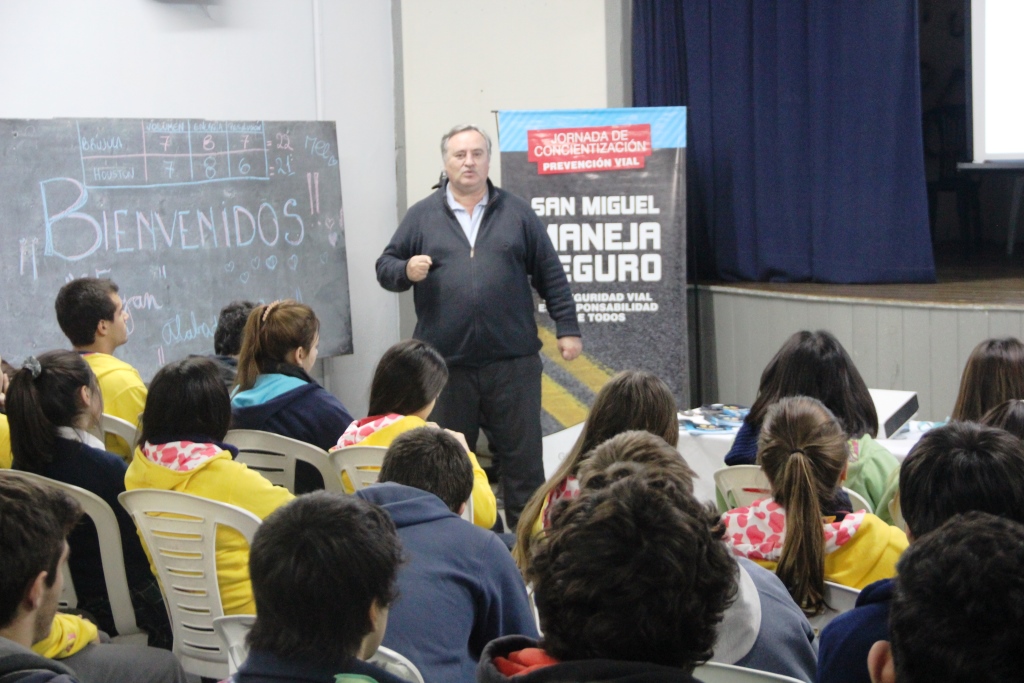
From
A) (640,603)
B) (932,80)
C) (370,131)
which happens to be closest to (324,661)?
A: (640,603)

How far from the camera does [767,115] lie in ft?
18.2

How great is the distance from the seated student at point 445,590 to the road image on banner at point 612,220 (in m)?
3.39

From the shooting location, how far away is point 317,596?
129 cm

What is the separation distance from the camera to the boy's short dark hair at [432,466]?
1.97 meters

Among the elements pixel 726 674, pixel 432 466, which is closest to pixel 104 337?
pixel 432 466

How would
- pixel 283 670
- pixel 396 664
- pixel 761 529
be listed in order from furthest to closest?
pixel 761 529 → pixel 396 664 → pixel 283 670

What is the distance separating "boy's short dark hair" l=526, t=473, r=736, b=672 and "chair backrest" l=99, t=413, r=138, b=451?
6.67 feet

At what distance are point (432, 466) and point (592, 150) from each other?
3.45 m

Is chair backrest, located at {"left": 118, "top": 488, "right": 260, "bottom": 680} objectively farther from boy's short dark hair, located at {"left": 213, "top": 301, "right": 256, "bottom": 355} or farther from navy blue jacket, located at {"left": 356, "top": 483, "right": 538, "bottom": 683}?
boy's short dark hair, located at {"left": 213, "top": 301, "right": 256, "bottom": 355}

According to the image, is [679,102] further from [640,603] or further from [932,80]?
[640,603]

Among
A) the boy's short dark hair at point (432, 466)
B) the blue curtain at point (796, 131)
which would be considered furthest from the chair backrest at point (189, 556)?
the blue curtain at point (796, 131)

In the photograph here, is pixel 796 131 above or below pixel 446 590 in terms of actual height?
above

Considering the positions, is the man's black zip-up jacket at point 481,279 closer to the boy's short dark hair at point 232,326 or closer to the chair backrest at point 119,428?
the boy's short dark hair at point 232,326

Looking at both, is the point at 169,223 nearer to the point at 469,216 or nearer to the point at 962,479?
the point at 469,216
